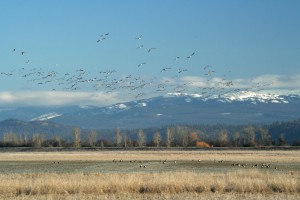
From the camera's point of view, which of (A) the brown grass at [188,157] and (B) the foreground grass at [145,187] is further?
(A) the brown grass at [188,157]

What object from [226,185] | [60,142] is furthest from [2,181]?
[60,142]

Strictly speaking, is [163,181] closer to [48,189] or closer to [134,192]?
[134,192]

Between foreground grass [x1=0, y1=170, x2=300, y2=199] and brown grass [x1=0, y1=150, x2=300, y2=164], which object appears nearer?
foreground grass [x1=0, y1=170, x2=300, y2=199]

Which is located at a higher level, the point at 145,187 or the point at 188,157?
the point at 188,157

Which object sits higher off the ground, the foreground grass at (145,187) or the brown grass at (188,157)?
the brown grass at (188,157)

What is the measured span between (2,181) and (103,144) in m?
151

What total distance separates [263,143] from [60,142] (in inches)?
2330

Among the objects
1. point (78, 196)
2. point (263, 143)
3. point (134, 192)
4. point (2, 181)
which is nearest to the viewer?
point (78, 196)

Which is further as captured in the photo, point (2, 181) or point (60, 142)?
point (60, 142)

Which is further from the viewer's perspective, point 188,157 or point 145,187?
point 188,157

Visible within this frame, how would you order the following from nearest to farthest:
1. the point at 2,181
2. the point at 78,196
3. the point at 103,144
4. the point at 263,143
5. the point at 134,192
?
the point at 78,196, the point at 134,192, the point at 2,181, the point at 263,143, the point at 103,144

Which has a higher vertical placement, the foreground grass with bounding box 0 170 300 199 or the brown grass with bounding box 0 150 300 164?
the brown grass with bounding box 0 150 300 164

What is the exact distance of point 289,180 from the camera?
136ft

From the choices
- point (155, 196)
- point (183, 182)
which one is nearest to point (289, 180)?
point (183, 182)
